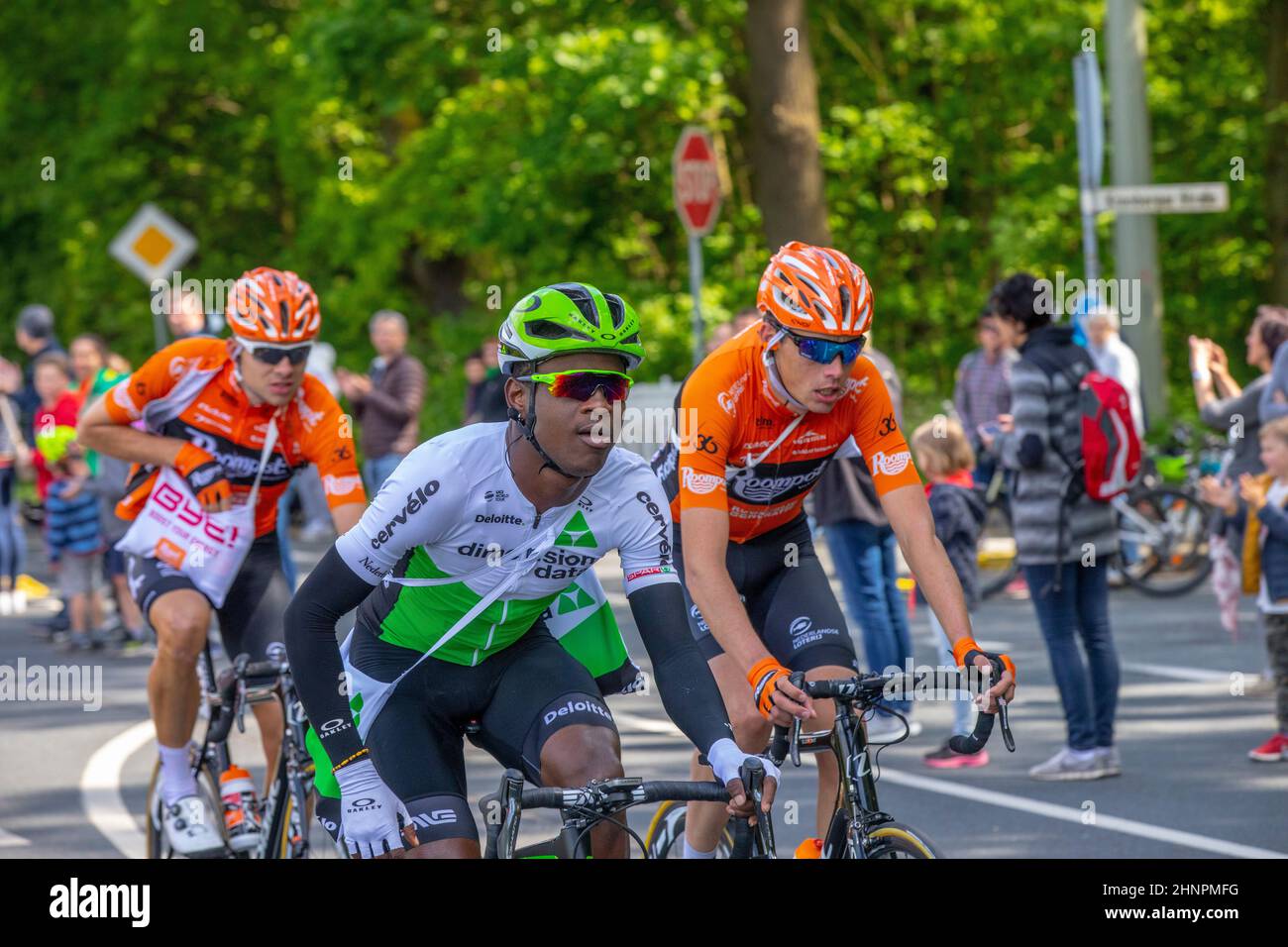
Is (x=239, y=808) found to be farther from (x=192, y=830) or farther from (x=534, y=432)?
(x=534, y=432)

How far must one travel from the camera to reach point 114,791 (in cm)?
903

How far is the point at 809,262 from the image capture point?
5270 millimetres

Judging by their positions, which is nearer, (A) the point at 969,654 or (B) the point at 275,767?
(A) the point at 969,654

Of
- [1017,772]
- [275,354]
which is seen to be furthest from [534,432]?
[1017,772]

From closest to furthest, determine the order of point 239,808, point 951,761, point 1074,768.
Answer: point 239,808, point 1074,768, point 951,761

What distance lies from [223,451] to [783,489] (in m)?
2.06

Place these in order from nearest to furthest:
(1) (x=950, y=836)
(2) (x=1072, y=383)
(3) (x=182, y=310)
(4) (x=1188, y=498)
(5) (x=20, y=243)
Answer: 1. (1) (x=950, y=836)
2. (2) (x=1072, y=383)
3. (3) (x=182, y=310)
4. (4) (x=1188, y=498)
5. (5) (x=20, y=243)

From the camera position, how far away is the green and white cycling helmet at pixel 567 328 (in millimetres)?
4355

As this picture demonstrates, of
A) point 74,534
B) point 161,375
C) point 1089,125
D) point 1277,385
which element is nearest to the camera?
point 161,375

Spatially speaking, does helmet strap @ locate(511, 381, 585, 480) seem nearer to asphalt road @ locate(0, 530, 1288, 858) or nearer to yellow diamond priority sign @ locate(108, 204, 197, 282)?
asphalt road @ locate(0, 530, 1288, 858)

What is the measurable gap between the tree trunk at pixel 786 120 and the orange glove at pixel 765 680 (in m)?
16.3
